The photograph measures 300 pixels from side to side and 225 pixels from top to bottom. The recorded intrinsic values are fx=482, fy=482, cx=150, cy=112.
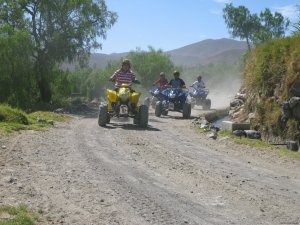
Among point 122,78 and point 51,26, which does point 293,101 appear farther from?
point 51,26

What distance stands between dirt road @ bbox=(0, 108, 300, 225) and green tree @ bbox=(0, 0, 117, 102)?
18.8 metres

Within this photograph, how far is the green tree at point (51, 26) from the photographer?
95.6ft

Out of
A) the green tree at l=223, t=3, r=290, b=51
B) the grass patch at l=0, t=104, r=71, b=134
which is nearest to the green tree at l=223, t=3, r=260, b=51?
the green tree at l=223, t=3, r=290, b=51

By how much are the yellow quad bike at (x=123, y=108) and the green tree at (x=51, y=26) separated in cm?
1490

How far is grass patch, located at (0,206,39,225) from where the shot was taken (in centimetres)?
493

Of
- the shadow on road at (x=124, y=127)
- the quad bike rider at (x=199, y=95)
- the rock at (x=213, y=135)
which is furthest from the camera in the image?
the quad bike rider at (x=199, y=95)

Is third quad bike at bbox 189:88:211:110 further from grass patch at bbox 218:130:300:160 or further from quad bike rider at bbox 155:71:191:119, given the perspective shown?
grass patch at bbox 218:130:300:160

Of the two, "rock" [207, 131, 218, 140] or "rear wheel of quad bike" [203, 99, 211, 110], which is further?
"rear wheel of quad bike" [203, 99, 211, 110]

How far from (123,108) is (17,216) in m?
10.1

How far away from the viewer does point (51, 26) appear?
29.4 metres

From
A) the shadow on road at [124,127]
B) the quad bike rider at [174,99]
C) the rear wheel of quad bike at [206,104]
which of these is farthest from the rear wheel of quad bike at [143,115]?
the rear wheel of quad bike at [206,104]

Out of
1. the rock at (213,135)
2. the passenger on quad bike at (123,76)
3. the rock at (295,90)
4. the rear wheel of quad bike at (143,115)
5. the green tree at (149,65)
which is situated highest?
the green tree at (149,65)

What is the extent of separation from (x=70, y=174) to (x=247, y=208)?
287 centimetres

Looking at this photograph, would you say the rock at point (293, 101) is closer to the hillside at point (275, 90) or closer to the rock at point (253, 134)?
the hillside at point (275, 90)
